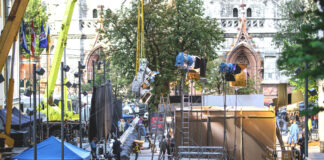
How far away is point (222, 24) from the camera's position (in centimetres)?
5184

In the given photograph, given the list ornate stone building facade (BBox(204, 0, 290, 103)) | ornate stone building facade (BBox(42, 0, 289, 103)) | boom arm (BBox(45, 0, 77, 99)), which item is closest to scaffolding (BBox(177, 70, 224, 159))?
boom arm (BBox(45, 0, 77, 99))

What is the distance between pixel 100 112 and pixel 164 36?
13.8 meters

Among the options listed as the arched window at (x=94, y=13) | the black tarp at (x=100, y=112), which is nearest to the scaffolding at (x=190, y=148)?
the black tarp at (x=100, y=112)

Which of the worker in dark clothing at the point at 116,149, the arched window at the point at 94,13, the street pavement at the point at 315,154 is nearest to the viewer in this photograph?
the worker in dark clothing at the point at 116,149

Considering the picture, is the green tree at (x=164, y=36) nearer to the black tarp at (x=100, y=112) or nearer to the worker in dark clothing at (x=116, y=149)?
the black tarp at (x=100, y=112)

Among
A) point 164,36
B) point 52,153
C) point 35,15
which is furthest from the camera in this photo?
point 35,15

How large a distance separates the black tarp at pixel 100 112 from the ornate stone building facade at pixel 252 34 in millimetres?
28065

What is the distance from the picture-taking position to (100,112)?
2002 cm

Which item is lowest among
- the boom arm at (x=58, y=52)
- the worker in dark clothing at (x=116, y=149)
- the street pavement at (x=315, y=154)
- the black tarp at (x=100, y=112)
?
the street pavement at (x=315, y=154)

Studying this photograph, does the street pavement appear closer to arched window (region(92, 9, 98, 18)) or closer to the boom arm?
the boom arm

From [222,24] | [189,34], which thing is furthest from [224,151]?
[222,24]

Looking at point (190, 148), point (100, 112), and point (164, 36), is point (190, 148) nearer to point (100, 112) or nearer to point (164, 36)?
point (100, 112)

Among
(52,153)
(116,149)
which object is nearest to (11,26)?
(52,153)

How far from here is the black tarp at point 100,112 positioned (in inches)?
758
